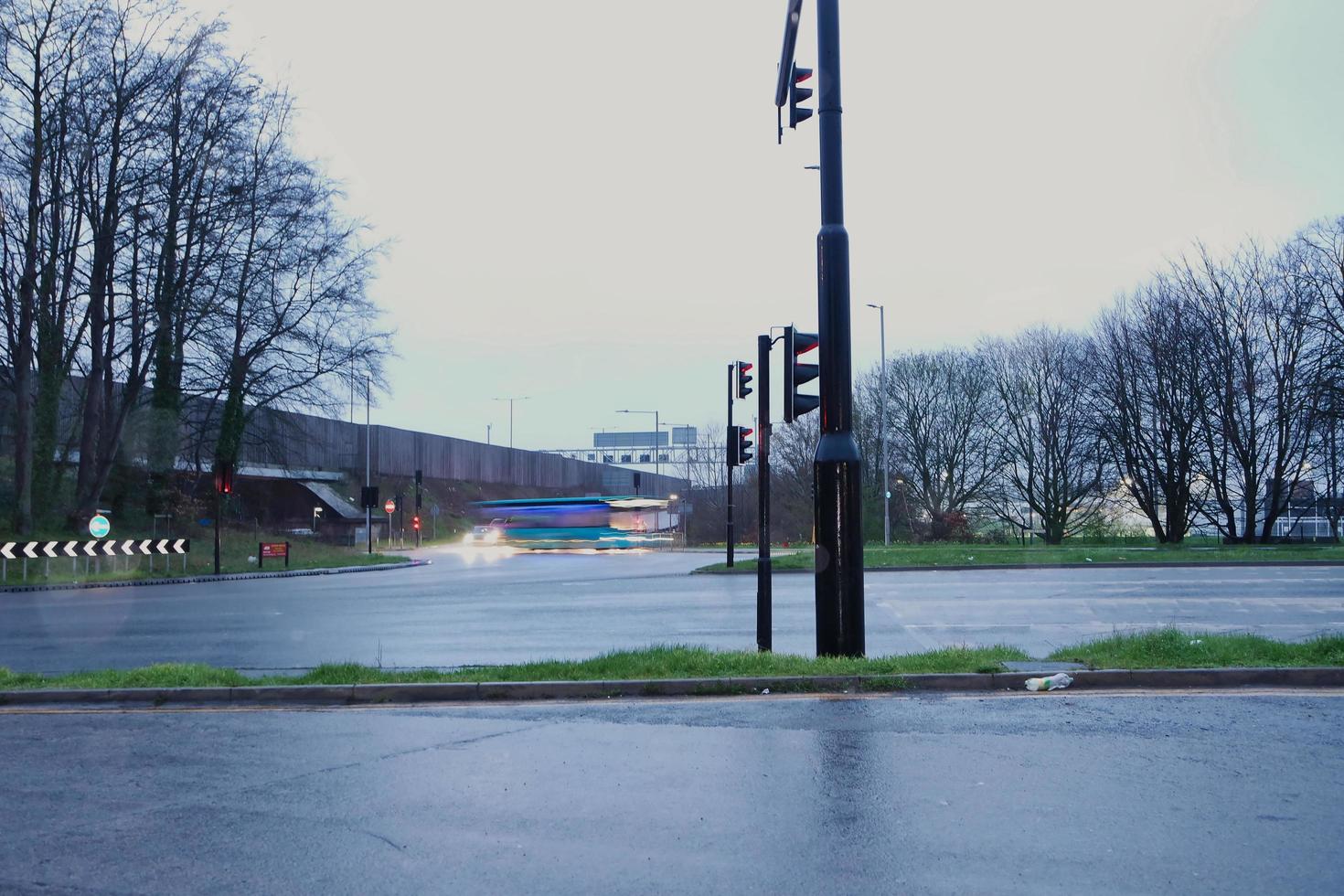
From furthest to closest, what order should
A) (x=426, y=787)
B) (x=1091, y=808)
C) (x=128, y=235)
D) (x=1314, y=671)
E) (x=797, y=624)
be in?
(x=128, y=235) < (x=797, y=624) < (x=1314, y=671) < (x=426, y=787) < (x=1091, y=808)

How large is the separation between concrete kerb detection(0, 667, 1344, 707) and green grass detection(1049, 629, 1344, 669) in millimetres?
205

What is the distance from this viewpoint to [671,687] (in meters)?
9.79

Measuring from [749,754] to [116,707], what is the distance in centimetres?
620

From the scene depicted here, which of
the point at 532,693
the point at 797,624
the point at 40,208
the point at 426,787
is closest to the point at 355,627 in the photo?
the point at 797,624

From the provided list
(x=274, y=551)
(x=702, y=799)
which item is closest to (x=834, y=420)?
(x=702, y=799)

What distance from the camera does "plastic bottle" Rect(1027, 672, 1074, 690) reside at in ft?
31.3

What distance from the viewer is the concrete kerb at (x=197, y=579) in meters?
28.9

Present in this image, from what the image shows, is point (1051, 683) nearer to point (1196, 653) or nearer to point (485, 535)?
point (1196, 653)

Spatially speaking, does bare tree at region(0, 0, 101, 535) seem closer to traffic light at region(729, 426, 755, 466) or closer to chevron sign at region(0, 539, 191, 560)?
chevron sign at region(0, 539, 191, 560)

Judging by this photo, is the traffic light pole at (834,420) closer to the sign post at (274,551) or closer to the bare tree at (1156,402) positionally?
the sign post at (274,551)

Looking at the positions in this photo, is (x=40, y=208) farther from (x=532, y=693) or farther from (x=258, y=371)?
(x=532, y=693)

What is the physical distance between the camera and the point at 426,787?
259 inches

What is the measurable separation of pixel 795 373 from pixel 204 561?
31739 mm

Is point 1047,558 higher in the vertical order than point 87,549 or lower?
lower
